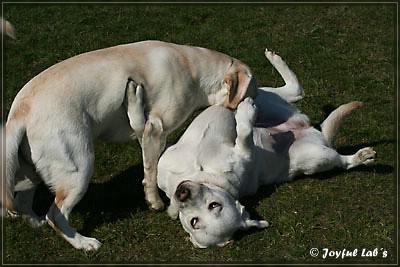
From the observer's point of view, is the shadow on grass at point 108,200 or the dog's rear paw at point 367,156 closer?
the shadow on grass at point 108,200

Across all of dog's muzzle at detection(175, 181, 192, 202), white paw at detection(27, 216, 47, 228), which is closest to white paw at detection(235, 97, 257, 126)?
dog's muzzle at detection(175, 181, 192, 202)

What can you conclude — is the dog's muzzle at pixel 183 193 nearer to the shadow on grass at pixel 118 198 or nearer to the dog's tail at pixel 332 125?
the shadow on grass at pixel 118 198

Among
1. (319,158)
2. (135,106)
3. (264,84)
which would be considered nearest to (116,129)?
(135,106)

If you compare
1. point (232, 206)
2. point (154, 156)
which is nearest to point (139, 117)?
point (154, 156)

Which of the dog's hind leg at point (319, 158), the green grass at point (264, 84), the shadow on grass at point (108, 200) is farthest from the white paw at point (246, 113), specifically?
the shadow on grass at point (108, 200)

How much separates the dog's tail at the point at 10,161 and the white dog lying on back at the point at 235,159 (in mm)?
1049

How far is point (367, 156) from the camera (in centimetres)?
528

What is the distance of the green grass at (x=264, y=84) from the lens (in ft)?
15.5

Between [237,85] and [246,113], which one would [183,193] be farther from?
[237,85]

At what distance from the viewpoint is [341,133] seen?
19.8 feet

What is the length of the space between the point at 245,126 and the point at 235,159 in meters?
0.26

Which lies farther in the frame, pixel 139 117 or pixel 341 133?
pixel 341 133

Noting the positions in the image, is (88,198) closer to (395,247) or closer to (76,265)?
(76,265)

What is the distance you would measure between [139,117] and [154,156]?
317 mm
